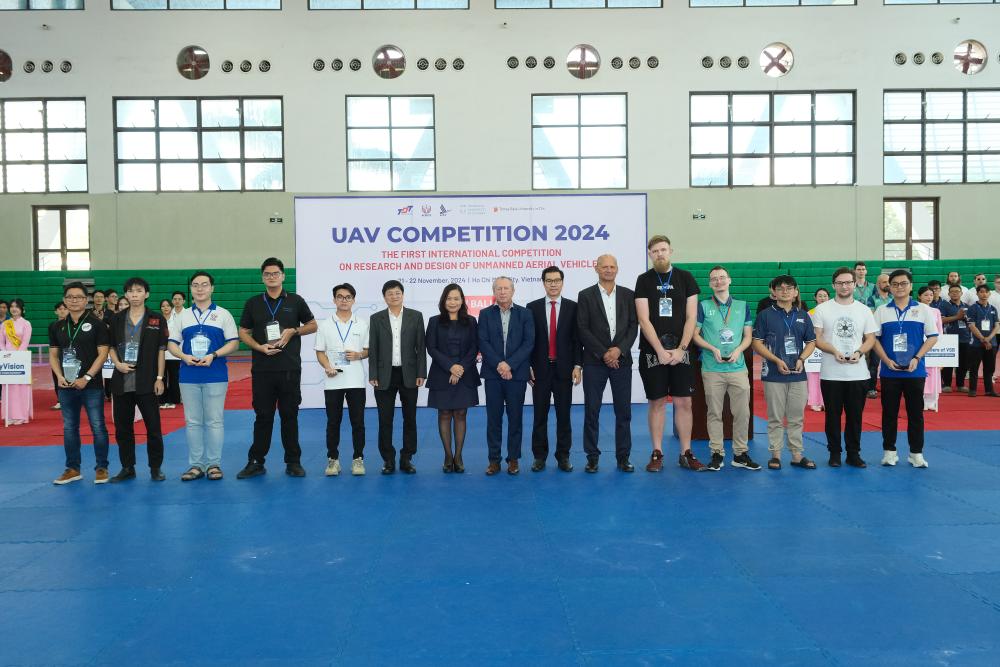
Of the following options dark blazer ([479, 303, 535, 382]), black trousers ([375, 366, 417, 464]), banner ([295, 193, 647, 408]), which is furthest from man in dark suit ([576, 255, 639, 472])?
banner ([295, 193, 647, 408])

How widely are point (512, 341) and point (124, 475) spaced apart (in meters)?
3.43

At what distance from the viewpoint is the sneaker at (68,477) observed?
6.18m

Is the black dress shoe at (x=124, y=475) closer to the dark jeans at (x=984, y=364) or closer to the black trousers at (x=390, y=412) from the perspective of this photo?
the black trousers at (x=390, y=412)

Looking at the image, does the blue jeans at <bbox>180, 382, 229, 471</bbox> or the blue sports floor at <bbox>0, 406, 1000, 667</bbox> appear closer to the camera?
the blue sports floor at <bbox>0, 406, 1000, 667</bbox>

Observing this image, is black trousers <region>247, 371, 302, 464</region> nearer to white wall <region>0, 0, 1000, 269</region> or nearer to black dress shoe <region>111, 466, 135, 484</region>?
black dress shoe <region>111, 466, 135, 484</region>

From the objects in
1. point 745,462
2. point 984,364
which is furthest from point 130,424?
point 984,364

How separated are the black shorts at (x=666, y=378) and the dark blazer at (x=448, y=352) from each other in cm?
145

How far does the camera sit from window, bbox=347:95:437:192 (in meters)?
19.0

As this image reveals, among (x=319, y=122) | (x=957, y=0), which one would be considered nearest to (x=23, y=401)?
(x=319, y=122)

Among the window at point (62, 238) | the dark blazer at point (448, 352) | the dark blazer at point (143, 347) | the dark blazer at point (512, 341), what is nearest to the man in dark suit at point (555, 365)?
the dark blazer at point (512, 341)

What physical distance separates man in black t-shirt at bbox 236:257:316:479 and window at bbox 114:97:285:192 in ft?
45.2

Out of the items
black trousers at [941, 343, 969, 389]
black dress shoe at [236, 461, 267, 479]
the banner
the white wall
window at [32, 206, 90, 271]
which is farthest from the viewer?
window at [32, 206, 90, 271]

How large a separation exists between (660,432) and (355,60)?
15.5 m

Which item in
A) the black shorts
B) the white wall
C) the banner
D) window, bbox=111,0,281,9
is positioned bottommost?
the black shorts
